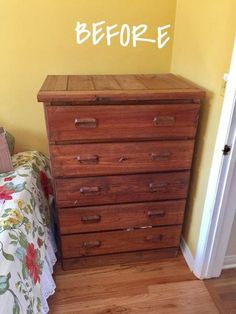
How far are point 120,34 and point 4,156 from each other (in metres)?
0.97

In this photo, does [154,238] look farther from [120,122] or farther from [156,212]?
[120,122]

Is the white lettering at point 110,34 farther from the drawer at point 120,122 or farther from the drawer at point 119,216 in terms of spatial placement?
the drawer at point 119,216

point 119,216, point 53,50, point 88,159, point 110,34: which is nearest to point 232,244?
point 119,216

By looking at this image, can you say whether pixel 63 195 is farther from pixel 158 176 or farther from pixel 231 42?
pixel 231 42

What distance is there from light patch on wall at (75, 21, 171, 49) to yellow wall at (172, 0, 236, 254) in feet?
0.31

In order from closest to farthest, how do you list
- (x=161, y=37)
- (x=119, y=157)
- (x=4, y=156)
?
(x=119, y=157)
(x=4, y=156)
(x=161, y=37)

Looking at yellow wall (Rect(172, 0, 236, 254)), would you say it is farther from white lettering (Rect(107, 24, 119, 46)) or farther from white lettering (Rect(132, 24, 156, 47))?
white lettering (Rect(107, 24, 119, 46))

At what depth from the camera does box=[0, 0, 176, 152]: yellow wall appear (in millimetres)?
1501

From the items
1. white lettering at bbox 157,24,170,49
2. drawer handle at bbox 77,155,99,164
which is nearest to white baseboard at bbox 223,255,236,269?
drawer handle at bbox 77,155,99,164

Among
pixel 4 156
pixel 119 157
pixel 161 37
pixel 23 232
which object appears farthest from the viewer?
pixel 161 37

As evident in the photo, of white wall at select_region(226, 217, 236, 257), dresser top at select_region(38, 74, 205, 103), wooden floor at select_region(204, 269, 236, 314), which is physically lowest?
wooden floor at select_region(204, 269, 236, 314)

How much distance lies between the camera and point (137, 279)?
1563mm

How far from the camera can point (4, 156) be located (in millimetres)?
1431

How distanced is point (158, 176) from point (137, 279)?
0.64 m
